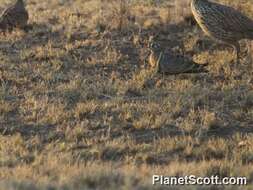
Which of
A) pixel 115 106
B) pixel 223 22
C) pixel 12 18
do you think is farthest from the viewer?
pixel 12 18

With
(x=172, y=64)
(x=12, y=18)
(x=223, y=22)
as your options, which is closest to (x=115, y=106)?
(x=172, y=64)

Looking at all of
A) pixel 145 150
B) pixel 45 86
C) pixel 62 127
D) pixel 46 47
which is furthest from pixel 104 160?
pixel 46 47

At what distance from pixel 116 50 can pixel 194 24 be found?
230 cm

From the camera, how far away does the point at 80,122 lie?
974cm

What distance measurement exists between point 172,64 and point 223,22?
1.12 m

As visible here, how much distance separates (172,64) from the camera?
37.7 ft

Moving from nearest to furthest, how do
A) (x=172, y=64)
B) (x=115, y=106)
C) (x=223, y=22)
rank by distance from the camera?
(x=115, y=106)
(x=172, y=64)
(x=223, y=22)

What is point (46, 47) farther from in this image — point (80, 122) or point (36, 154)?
point (36, 154)

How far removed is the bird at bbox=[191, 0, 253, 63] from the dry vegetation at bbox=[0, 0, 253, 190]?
599 mm

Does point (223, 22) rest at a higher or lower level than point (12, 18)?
higher

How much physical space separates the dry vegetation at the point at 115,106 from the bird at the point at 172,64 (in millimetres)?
174

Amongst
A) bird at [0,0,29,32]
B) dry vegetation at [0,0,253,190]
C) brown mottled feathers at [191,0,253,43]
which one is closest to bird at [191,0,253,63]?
brown mottled feathers at [191,0,253,43]

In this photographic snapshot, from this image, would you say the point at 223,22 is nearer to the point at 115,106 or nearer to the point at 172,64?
the point at 172,64

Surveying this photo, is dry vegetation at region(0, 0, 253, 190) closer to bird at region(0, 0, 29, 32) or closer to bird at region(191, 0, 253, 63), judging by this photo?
bird at region(0, 0, 29, 32)
